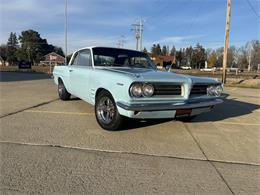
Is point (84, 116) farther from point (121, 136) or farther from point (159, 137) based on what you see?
point (159, 137)

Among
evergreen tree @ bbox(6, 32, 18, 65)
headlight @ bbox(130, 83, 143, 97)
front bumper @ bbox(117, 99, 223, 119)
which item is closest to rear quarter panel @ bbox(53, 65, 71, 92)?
front bumper @ bbox(117, 99, 223, 119)

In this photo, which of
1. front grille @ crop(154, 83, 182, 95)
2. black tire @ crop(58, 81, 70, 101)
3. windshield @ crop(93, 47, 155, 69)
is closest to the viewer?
front grille @ crop(154, 83, 182, 95)

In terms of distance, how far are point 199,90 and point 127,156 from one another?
2.04 m

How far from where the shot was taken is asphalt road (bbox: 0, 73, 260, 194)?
2.84 metres

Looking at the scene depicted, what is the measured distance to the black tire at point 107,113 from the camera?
180 inches

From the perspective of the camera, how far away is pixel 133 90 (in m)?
4.12

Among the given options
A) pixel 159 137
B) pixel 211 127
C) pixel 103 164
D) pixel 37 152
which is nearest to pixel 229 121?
pixel 211 127

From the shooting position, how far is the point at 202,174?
3209mm

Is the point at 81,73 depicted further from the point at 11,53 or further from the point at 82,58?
the point at 11,53

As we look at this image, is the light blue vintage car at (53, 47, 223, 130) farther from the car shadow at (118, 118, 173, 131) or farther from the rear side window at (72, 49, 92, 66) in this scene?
the car shadow at (118, 118, 173, 131)

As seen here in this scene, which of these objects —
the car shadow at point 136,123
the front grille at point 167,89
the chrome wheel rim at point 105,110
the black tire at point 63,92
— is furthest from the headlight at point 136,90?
the black tire at point 63,92

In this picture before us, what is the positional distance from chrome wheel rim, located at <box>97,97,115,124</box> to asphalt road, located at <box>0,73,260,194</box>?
0.24 m

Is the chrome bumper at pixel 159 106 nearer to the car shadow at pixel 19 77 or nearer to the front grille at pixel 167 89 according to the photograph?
the front grille at pixel 167 89

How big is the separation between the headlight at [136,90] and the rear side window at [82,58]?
210cm
